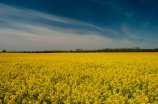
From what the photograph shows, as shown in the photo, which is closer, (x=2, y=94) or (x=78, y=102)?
(x=78, y=102)

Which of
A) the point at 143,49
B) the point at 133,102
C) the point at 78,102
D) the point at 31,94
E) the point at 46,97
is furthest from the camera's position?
the point at 143,49

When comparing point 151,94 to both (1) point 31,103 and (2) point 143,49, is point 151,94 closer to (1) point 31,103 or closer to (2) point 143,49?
(1) point 31,103

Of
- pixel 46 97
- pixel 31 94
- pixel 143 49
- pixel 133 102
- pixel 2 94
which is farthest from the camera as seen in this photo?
pixel 143 49

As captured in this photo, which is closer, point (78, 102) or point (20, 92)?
point (78, 102)

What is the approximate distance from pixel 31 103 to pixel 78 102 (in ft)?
4.91

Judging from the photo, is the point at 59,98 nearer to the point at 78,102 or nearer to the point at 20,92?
the point at 78,102

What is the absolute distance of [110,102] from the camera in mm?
3584

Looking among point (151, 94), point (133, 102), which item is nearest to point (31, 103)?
point (133, 102)

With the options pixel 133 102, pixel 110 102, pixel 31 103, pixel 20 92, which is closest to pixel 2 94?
pixel 20 92

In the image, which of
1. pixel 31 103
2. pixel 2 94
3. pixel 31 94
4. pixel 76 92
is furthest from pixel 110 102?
pixel 2 94

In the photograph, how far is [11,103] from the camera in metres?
3.76

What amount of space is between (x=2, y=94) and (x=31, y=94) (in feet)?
4.54

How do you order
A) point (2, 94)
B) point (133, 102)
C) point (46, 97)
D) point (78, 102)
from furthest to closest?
1. point (2, 94)
2. point (46, 97)
3. point (78, 102)
4. point (133, 102)

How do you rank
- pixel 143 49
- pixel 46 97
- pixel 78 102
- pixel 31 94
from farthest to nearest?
pixel 143 49 < pixel 31 94 < pixel 46 97 < pixel 78 102
